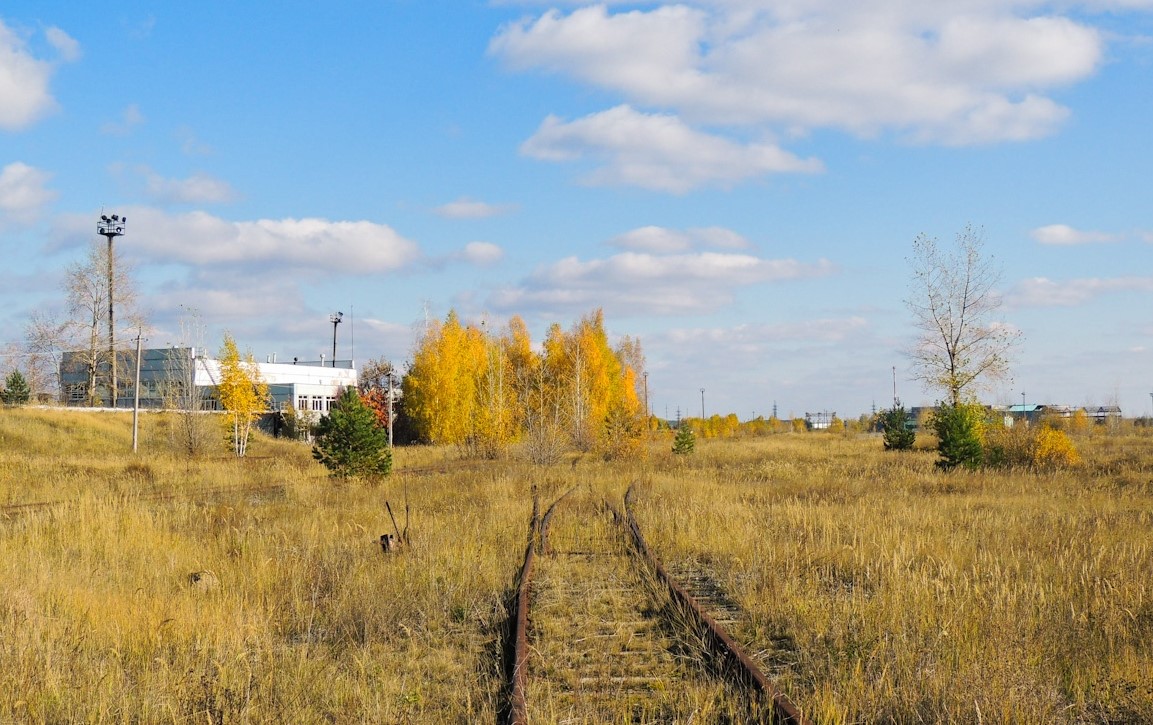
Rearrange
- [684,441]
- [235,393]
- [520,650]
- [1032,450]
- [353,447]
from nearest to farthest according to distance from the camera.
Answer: [520,650] < [353,447] < [1032,450] < [684,441] < [235,393]

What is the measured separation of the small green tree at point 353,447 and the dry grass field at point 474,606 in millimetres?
4990

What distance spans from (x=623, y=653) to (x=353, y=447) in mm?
15121

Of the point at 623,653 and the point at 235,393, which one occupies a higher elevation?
the point at 235,393

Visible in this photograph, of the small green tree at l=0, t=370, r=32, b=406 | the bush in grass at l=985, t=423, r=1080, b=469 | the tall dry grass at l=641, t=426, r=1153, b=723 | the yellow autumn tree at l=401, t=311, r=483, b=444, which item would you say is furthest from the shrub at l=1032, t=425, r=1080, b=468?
the small green tree at l=0, t=370, r=32, b=406

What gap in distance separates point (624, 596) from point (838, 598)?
1.80m

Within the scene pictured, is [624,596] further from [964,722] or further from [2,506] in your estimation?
[2,506]

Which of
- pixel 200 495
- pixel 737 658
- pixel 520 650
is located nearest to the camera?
pixel 737 658

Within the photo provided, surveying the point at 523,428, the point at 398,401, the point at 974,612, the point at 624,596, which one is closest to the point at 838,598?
the point at 974,612

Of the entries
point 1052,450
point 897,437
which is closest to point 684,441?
point 897,437

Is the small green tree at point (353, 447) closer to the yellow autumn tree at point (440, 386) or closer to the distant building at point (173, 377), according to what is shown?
the yellow autumn tree at point (440, 386)

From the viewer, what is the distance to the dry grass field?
15.0 feet

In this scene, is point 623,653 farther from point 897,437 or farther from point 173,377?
point 173,377

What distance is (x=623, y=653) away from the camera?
582cm

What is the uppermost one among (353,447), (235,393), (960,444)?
(235,393)
